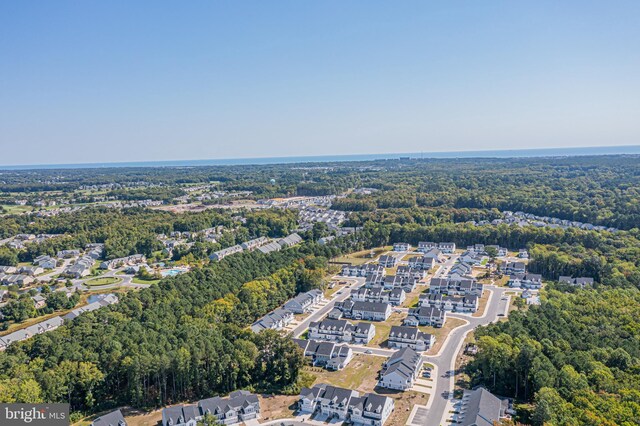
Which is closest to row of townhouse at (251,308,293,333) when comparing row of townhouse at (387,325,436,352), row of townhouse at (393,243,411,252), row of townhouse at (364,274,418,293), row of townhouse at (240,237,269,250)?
row of townhouse at (387,325,436,352)

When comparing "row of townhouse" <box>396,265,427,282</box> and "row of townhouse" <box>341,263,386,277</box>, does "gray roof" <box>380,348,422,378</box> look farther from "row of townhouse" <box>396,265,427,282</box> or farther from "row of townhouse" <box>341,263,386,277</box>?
"row of townhouse" <box>341,263,386,277</box>

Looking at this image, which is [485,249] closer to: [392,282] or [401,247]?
[401,247]

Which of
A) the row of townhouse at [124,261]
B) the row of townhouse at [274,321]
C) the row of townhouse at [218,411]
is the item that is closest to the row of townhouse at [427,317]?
the row of townhouse at [274,321]

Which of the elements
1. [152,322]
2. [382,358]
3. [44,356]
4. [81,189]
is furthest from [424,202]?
[81,189]

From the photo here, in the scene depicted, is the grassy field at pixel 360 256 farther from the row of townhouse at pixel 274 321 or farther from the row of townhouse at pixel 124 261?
the row of townhouse at pixel 124 261

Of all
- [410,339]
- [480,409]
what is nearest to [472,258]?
[410,339]

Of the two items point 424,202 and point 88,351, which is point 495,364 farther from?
point 424,202
